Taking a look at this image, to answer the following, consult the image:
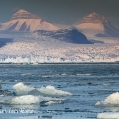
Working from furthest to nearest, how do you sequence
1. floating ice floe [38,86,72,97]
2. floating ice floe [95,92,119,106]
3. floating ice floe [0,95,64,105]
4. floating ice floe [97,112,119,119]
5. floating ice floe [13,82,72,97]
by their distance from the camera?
floating ice floe [38,86,72,97] < floating ice floe [13,82,72,97] < floating ice floe [0,95,64,105] < floating ice floe [95,92,119,106] < floating ice floe [97,112,119,119]

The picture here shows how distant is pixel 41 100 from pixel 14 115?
6136mm

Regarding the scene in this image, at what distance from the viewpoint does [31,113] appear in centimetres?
3497

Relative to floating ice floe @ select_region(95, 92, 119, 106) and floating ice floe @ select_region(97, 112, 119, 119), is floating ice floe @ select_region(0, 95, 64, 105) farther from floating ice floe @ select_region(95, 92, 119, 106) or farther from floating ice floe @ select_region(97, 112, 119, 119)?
floating ice floe @ select_region(97, 112, 119, 119)

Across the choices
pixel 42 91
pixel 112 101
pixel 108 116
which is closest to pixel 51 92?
pixel 42 91

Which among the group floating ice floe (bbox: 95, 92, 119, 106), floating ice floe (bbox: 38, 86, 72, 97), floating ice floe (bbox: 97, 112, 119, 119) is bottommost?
floating ice floe (bbox: 97, 112, 119, 119)

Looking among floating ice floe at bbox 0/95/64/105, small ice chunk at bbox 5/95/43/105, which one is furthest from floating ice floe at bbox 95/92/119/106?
small ice chunk at bbox 5/95/43/105

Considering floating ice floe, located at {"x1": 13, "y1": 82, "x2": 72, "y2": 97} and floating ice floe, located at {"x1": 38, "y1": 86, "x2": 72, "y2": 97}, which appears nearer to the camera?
floating ice floe, located at {"x1": 13, "y1": 82, "x2": 72, "y2": 97}

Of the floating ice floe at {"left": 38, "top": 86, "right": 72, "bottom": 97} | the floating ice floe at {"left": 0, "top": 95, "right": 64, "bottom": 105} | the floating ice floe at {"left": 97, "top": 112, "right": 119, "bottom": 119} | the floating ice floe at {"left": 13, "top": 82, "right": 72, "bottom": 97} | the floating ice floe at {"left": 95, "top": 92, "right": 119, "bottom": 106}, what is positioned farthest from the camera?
the floating ice floe at {"left": 38, "top": 86, "right": 72, "bottom": 97}

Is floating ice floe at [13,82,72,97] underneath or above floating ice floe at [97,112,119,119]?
above

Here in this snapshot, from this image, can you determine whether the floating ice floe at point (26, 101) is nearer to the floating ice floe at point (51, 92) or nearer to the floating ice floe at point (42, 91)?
the floating ice floe at point (42, 91)

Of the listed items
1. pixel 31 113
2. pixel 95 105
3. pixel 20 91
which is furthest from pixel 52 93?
pixel 31 113

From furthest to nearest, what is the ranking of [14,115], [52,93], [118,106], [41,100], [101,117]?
1. [52,93]
2. [41,100]
3. [118,106]
4. [14,115]
5. [101,117]

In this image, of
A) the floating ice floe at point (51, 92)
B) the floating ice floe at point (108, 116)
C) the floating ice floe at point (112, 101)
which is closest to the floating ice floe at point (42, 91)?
the floating ice floe at point (51, 92)

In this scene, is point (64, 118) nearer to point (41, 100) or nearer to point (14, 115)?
point (14, 115)
